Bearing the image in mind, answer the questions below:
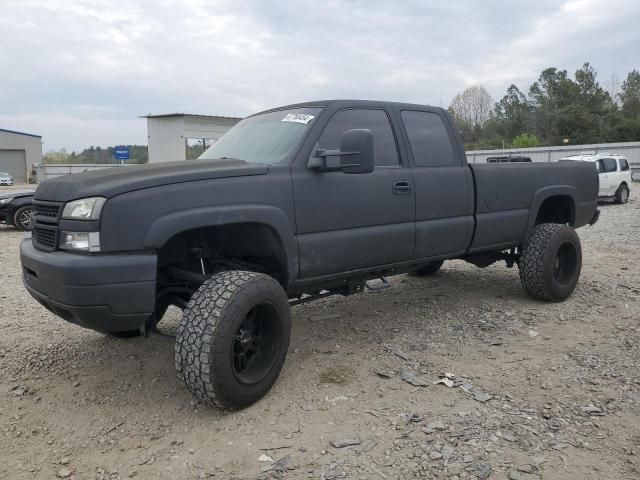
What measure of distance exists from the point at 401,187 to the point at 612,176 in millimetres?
16297

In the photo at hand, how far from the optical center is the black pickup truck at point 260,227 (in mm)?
2988

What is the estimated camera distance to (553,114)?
182 feet

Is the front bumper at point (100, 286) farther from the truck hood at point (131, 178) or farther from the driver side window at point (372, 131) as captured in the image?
the driver side window at point (372, 131)

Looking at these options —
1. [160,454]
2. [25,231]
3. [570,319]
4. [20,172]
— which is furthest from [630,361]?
[20,172]

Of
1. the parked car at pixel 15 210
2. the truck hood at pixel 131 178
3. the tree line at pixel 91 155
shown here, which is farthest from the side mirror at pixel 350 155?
the tree line at pixel 91 155

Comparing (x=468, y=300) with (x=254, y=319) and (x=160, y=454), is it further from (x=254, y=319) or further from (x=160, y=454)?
(x=160, y=454)

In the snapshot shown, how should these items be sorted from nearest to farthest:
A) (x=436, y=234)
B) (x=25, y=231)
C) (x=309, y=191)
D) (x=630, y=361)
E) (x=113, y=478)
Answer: (x=113, y=478)
(x=309, y=191)
(x=630, y=361)
(x=436, y=234)
(x=25, y=231)

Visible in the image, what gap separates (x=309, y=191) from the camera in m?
3.68

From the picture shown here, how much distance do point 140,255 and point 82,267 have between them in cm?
30

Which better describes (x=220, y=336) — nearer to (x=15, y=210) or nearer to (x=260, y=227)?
(x=260, y=227)

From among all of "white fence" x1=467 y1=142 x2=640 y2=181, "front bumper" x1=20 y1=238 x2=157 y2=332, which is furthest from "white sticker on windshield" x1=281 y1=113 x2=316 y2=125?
"white fence" x1=467 y1=142 x2=640 y2=181

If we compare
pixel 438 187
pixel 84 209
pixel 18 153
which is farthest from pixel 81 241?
pixel 18 153

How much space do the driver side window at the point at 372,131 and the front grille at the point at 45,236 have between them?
1823 mm

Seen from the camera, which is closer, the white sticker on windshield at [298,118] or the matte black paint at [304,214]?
the matte black paint at [304,214]
